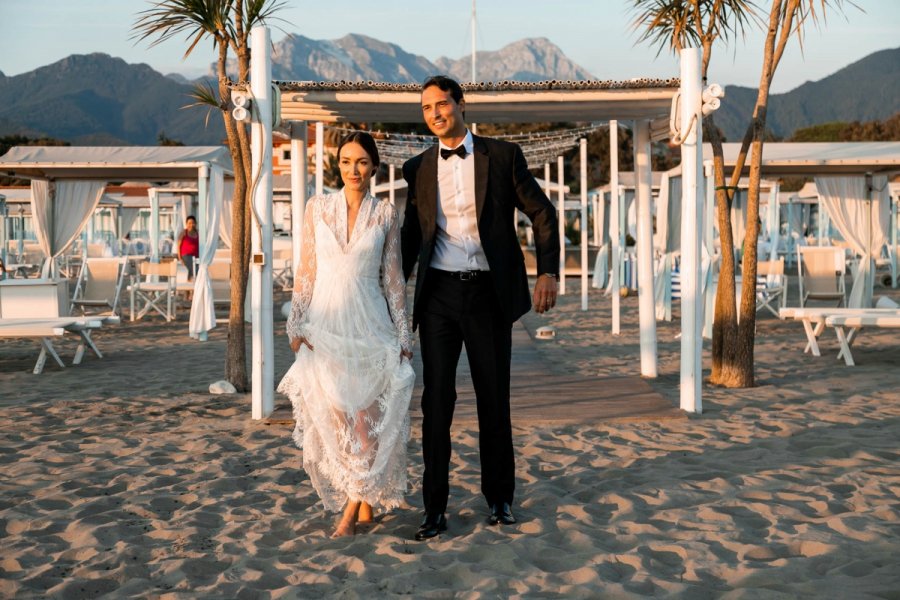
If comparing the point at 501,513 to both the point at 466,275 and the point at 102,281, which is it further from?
the point at 102,281

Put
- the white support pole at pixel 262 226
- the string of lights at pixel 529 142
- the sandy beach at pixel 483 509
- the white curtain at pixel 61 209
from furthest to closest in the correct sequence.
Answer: the white curtain at pixel 61 209
the string of lights at pixel 529 142
the white support pole at pixel 262 226
the sandy beach at pixel 483 509

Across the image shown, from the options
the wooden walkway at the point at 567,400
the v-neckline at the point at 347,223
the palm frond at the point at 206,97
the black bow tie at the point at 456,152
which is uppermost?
the palm frond at the point at 206,97

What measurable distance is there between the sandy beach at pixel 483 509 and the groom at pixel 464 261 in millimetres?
495

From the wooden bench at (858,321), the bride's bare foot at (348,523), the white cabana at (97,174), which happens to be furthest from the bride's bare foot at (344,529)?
the white cabana at (97,174)

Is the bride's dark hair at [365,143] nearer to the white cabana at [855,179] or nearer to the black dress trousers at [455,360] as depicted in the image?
the black dress trousers at [455,360]

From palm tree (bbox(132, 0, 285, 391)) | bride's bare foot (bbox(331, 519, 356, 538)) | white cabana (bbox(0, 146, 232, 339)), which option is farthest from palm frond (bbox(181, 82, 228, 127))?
bride's bare foot (bbox(331, 519, 356, 538))

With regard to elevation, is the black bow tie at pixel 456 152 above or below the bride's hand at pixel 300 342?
above

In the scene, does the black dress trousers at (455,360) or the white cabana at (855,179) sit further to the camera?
the white cabana at (855,179)

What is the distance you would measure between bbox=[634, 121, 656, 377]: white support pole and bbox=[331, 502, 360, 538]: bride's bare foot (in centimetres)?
452

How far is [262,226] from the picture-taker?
20.8ft

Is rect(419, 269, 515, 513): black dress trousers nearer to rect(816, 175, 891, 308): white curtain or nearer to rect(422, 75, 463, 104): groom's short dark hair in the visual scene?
rect(422, 75, 463, 104): groom's short dark hair

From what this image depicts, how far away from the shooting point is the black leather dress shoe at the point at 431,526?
12.8ft

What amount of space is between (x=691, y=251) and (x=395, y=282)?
3308mm

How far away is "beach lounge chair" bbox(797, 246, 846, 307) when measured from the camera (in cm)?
1282
